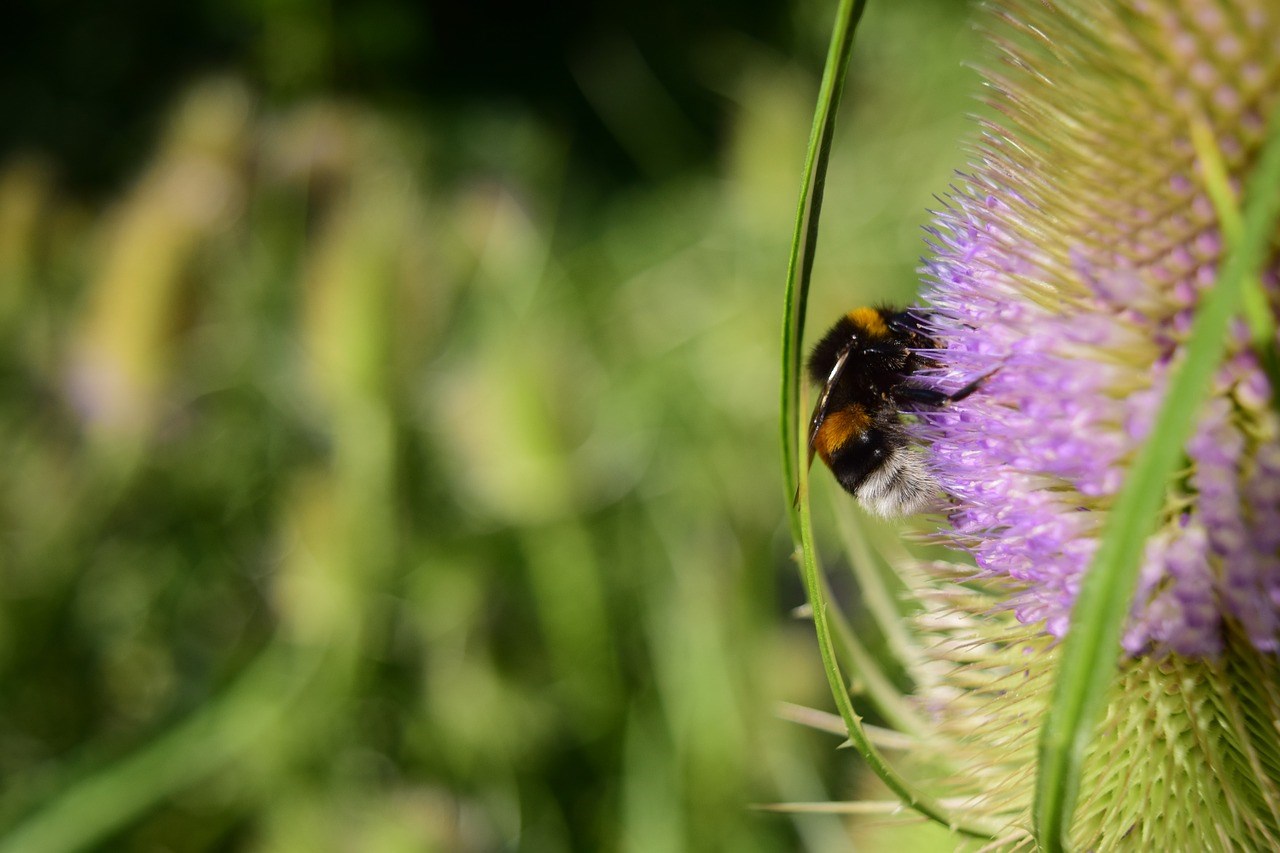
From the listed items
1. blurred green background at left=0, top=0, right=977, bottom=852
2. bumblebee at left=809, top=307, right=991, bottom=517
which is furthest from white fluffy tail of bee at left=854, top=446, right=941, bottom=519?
blurred green background at left=0, top=0, right=977, bottom=852

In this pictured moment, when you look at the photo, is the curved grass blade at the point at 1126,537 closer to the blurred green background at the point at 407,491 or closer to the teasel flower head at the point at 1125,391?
the teasel flower head at the point at 1125,391

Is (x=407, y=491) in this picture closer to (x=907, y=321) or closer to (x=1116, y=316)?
(x=907, y=321)

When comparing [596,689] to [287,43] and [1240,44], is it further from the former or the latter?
[287,43]

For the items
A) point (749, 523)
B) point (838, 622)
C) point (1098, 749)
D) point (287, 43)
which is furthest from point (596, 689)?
point (287, 43)

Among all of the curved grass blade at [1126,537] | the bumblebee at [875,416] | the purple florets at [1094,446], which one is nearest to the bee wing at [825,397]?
the bumblebee at [875,416]

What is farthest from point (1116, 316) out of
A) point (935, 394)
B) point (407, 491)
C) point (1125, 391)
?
A: point (407, 491)
